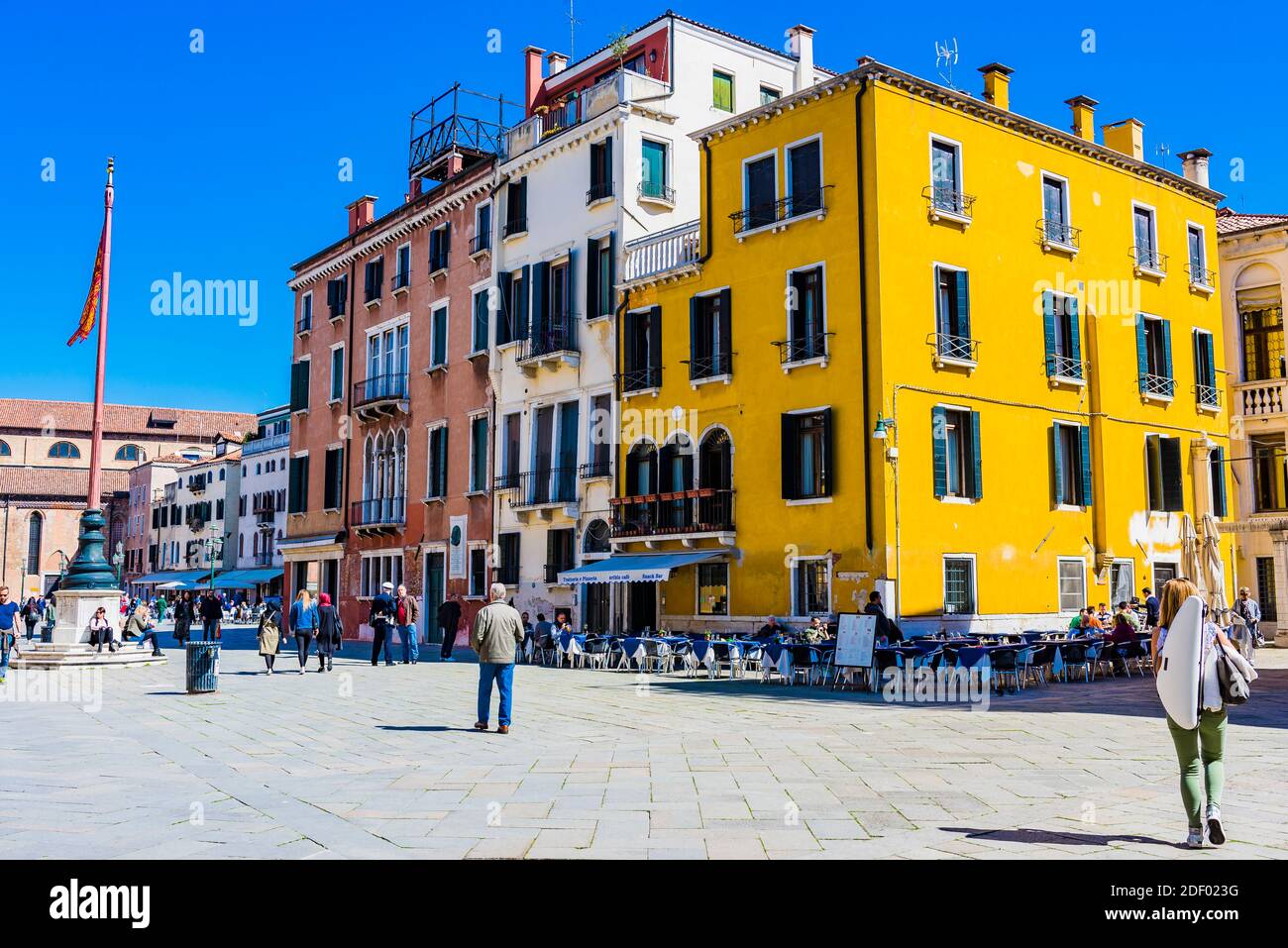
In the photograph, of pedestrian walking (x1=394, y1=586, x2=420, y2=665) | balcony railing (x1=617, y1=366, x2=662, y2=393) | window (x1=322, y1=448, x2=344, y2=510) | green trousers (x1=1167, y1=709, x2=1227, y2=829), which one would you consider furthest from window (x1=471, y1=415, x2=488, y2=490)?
green trousers (x1=1167, y1=709, x2=1227, y2=829)

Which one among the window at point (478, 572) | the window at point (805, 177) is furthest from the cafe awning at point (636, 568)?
the window at point (805, 177)

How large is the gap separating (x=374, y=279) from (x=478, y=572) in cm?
1264

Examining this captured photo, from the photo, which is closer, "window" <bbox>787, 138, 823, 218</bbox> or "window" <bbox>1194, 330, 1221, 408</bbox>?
"window" <bbox>787, 138, 823, 218</bbox>

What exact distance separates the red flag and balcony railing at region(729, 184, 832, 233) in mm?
13377

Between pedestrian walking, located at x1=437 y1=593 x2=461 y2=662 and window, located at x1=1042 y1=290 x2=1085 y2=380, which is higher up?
window, located at x1=1042 y1=290 x2=1085 y2=380

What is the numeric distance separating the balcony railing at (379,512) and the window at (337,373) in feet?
14.7

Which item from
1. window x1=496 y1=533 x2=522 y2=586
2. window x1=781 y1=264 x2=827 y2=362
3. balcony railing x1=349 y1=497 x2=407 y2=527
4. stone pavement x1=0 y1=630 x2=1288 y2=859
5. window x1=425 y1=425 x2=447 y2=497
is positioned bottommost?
stone pavement x1=0 y1=630 x2=1288 y2=859

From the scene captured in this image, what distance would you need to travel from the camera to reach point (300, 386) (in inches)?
1705

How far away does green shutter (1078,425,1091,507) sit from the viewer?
2470 cm

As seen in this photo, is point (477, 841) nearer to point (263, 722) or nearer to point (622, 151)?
point (263, 722)

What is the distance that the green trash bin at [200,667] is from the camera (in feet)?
57.1

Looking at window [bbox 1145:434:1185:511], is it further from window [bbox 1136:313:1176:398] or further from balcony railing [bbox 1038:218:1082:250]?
balcony railing [bbox 1038:218:1082:250]

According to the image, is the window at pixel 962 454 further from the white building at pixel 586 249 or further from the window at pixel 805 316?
the white building at pixel 586 249
